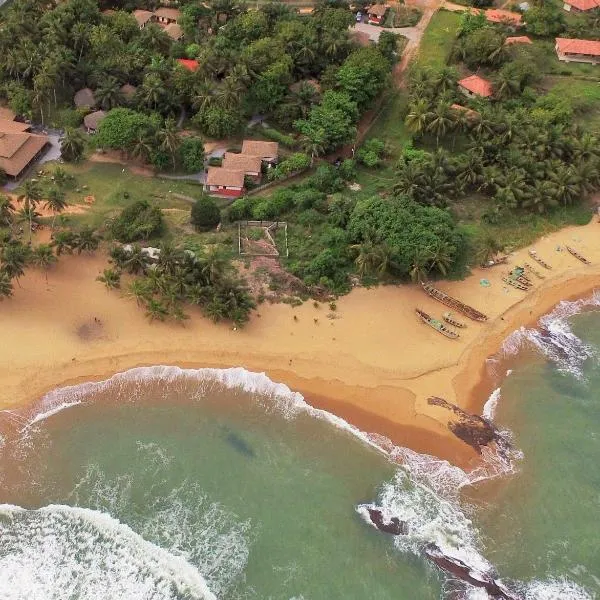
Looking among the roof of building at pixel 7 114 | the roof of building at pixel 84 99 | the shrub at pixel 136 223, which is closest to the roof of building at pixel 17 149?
the roof of building at pixel 7 114

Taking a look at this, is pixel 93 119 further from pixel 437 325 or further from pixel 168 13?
pixel 437 325

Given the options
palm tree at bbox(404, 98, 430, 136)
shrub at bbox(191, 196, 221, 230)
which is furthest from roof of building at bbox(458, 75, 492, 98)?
shrub at bbox(191, 196, 221, 230)

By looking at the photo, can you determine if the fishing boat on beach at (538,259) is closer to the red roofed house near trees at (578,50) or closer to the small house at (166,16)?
the red roofed house near trees at (578,50)

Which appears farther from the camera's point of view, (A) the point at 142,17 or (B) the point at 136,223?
(A) the point at 142,17

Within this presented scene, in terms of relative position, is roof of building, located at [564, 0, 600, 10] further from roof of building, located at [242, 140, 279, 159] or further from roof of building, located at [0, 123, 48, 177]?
roof of building, located at [0, 123, 48, 177]

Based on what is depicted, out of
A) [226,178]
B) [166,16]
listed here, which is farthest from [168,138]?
[166,16]
